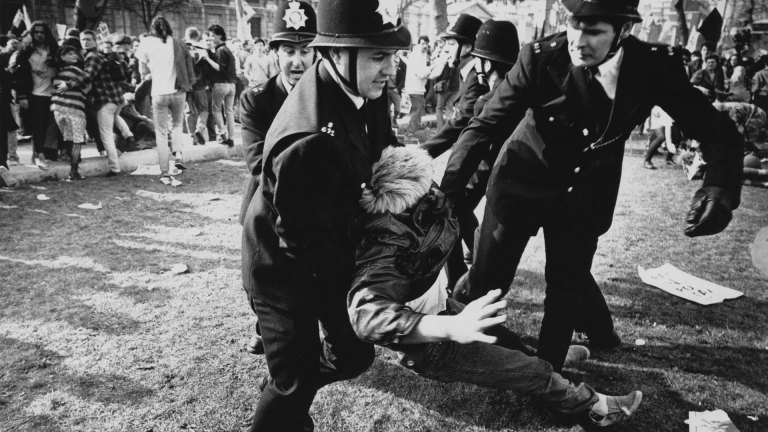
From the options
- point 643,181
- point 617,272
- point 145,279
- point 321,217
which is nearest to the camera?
point 321,217

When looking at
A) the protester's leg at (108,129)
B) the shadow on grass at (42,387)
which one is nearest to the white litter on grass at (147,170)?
the protester's leg at (108,129)

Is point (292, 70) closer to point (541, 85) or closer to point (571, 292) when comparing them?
point (541, 85)

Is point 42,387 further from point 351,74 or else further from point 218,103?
point 218,103

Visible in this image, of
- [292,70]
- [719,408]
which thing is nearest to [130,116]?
[292,70]

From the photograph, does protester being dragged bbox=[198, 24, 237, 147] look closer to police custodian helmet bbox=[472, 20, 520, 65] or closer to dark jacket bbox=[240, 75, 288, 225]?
police custodian helmet bbox=[472, 20, 520, 65]

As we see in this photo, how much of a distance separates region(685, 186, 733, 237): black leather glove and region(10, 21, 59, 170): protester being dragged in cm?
867

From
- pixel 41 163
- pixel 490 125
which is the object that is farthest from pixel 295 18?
pixel 41 163

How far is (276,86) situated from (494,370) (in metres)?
2.12

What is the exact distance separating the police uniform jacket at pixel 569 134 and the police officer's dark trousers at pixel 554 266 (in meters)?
0.07

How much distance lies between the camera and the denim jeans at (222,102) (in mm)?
10867

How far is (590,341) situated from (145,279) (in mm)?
3710

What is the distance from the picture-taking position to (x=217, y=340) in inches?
151

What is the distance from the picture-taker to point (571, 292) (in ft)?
10.1

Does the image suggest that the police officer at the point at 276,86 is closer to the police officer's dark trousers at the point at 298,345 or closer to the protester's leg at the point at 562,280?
the police officer's dark trousers at the point at 298,345
